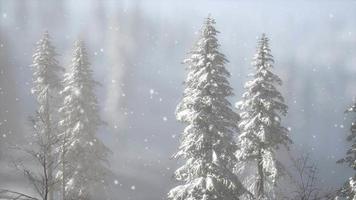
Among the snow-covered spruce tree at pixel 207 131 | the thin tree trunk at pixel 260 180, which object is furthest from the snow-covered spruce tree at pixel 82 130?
the thin tree trunk at pixel 260 180

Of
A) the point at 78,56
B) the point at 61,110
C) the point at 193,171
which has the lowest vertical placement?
the point at 193,171

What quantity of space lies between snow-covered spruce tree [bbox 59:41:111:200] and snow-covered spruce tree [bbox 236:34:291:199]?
39.8 feet

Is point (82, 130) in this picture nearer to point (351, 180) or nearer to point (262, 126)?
point (262, 126)

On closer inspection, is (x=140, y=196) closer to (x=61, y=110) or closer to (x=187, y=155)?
(x=61, y=110)

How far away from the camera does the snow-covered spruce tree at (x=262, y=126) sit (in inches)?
1017

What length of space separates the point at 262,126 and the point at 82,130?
14.1 meters

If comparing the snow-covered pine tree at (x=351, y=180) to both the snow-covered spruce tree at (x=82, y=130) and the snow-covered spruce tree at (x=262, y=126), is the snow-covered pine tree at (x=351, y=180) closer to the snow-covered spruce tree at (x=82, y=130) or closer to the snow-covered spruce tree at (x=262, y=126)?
the snow-covered spruce tree at (x=262, y=126)

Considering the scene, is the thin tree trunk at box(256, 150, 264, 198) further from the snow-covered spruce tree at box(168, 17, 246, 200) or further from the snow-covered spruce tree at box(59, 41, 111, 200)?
the snow-covered spruce tree at box(59, 41, 111, 200)

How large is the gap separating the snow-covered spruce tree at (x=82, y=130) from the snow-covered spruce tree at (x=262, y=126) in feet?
39.8

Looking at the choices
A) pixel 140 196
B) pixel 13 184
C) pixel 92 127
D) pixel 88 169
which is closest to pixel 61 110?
pixel 92 127

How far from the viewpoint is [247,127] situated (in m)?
25.9

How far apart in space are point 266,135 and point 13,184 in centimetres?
4017

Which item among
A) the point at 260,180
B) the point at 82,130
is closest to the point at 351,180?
the point at 260,180

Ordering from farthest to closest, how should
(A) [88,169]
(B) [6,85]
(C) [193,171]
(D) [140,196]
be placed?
(B) [6,85] < (D) [140,196] < (A) [88,169] < (C) [193,171]
